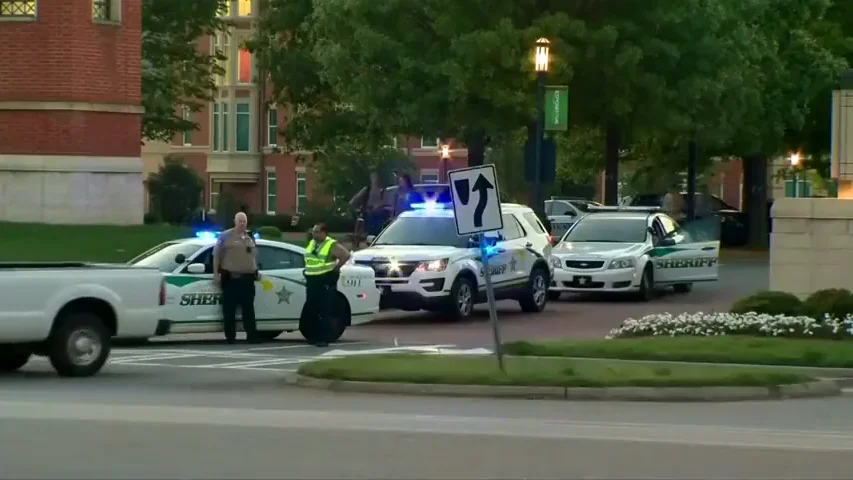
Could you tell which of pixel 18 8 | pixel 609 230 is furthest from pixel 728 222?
pixel 18 8

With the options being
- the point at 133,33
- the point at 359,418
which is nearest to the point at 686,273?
the point at 133,33

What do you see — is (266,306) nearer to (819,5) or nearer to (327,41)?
(327,41)

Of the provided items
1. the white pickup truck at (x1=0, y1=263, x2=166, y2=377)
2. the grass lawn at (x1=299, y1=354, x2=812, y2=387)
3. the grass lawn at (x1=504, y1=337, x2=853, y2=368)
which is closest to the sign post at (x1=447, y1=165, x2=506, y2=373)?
the grass lawn at (x1=299, y1=354, x2=812, y2=387)

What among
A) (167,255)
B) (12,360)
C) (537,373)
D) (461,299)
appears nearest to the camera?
(537,373)

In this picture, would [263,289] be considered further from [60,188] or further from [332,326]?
[60,188]

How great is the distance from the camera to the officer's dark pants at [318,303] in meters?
22.3

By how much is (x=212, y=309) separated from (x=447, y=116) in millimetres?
18933

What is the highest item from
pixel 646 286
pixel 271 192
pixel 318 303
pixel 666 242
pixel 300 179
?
pixel 300 179

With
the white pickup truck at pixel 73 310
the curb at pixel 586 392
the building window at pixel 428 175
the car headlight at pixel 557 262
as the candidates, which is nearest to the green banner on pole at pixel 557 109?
the car headlight at pixel 557 262

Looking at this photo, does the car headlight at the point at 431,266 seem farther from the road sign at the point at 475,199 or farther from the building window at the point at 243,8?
the building window at the point at 243,8

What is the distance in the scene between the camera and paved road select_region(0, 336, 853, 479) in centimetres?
1133

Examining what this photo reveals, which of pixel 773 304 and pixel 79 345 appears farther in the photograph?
pixel 773 304

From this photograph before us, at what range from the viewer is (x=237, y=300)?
22281 millimetres

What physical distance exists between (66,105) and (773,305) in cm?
1491
